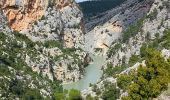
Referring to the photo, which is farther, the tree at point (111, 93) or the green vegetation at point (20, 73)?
the green vegetation at point (20, 73)

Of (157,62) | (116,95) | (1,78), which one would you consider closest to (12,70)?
(1,78)

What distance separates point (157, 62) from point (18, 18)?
111 metres

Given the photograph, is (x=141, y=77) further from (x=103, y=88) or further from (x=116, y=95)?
(x=103, y=88)

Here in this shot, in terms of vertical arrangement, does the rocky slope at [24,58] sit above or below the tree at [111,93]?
above

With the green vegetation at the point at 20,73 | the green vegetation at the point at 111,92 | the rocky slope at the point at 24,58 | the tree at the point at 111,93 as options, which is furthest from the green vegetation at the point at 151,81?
the rocky slope at the point at 24,58

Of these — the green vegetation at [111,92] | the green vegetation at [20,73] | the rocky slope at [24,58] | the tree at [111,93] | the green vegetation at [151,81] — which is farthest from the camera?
the rocky slope at [24,58]

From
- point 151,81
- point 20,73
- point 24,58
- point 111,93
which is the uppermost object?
point 24,58

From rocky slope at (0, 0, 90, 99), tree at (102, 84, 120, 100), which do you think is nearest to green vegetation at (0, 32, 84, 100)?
rocky slope at (0, 0, 90, 99)

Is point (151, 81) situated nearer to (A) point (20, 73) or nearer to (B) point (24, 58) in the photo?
(A) point (20, 73)

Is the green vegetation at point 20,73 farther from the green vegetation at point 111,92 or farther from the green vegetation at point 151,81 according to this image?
the green vegetation at point 151,81

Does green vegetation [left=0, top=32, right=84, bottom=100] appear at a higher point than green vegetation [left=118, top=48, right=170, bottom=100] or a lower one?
higher

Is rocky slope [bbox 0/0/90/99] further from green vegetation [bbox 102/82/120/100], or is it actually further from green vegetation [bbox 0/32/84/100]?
green vegetation [bbox 102/82/120/100]

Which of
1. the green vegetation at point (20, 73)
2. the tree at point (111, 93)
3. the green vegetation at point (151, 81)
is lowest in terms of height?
the green vegetation at point (151, 81)

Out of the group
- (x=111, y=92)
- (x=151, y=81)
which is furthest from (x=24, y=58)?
(x=151, y=81)
